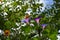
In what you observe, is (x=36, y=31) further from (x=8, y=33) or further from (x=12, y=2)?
(x=12, y=2)

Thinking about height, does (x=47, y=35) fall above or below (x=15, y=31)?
above

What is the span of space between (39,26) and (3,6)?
854 millimetres

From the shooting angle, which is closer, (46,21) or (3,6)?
(46,21)

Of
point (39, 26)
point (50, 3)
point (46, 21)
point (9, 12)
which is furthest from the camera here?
point (50, 3)

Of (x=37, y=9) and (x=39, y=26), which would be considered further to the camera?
(x=37, y=9)

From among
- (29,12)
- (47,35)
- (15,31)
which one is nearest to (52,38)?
(47,35)

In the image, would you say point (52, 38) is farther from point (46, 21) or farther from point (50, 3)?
point (50, 3)

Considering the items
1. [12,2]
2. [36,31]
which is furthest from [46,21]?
[12,2]

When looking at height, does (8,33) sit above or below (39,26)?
below

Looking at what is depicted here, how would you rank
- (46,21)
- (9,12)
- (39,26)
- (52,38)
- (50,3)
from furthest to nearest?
(50,3) < (9,12) < (46,21) < (39,26) < (52,38)

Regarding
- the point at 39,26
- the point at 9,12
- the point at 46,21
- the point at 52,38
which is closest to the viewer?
the point at 52,38

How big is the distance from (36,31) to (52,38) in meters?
0.22

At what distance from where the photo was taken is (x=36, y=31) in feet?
5.48

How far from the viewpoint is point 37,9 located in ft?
7.43
